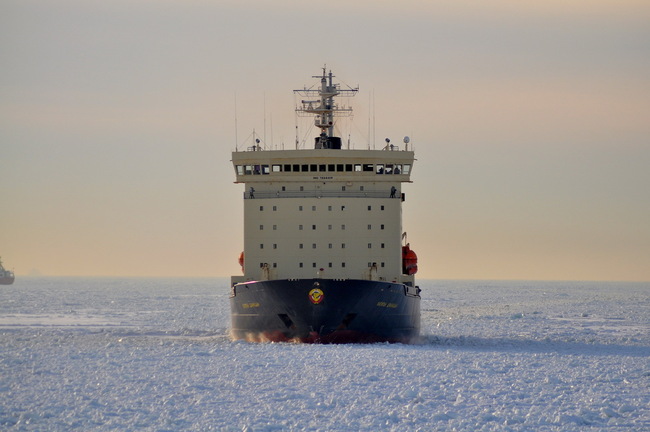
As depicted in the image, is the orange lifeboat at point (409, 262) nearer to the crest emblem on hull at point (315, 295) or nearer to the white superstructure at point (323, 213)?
the white superstructure at point (323, 213)

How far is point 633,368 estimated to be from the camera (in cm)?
2689

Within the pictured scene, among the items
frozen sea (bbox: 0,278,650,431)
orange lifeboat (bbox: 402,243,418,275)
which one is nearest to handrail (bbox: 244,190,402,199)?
orange lifeboat (bbox: 402,243,418,275)

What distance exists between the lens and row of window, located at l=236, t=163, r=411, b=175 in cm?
3781

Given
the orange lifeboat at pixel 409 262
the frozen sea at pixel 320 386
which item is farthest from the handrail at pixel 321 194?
the frozen sea at pixel 320 386

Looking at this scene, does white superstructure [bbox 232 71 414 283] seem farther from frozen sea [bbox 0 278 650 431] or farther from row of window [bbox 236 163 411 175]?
frozen sea [bbox 0 278 650 431]

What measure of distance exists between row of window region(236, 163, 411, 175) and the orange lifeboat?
11.4 ft

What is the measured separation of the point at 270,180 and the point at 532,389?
1762 centimetres

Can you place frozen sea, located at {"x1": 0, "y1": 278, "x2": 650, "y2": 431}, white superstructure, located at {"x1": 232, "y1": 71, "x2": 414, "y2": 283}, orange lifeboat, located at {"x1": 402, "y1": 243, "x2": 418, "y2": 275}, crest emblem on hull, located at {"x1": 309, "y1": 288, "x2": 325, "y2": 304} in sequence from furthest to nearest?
orange lifeboat, located at {"x1": 402, "y1": 243, "x2": 418, "y2": 275}
white superstructure, located at {"x1": 232, "y1": 71, "x2": 414, "y2": 283}
crest emblem on hull, located at {"x1": 309, "y1": 288, "x2": 325, "y2": 304}
frozen sea, located at {"x1": 0, "y1": 278, "x2": 650, "y2": 431}

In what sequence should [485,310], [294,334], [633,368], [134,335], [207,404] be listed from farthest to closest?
[485,310]
[134,335]
[294,334]
[633,368]
[207,404]

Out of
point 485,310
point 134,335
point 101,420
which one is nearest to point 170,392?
point 101,420

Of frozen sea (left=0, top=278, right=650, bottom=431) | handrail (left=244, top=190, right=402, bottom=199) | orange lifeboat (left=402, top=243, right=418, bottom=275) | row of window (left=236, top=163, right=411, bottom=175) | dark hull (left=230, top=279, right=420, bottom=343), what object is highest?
row of window (left=236, top=163, right=411, bottom=175)

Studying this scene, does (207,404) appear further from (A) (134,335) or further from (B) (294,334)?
(A) (134,335)

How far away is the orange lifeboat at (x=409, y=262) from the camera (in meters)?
40.0

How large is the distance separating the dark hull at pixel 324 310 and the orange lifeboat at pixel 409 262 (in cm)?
439
